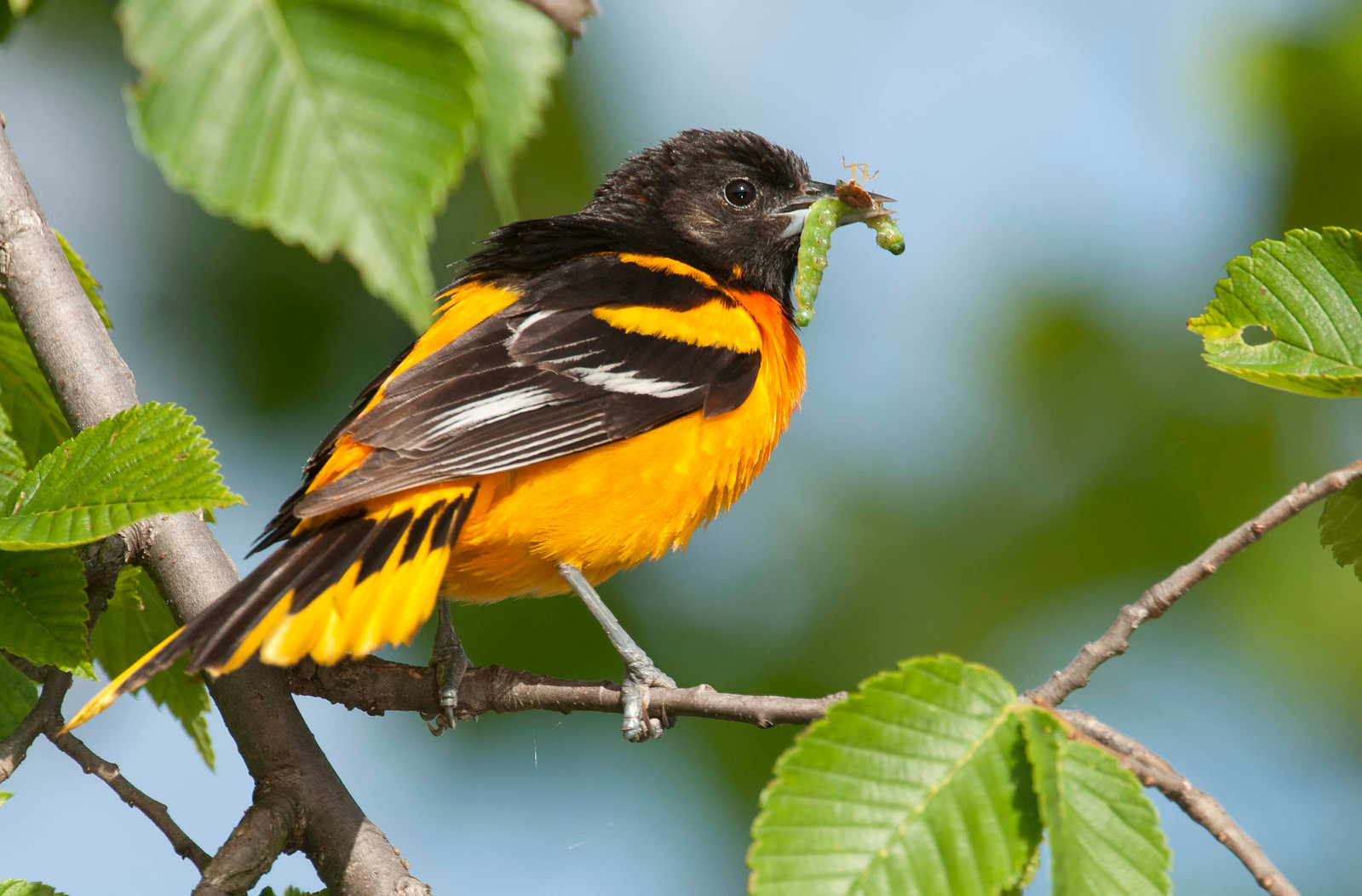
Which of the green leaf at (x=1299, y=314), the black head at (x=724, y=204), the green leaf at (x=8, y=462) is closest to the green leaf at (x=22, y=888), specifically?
the green leaf at (x=8, y=462)

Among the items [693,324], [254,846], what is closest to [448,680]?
[254,846]

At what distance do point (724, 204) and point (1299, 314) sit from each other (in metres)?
2.82

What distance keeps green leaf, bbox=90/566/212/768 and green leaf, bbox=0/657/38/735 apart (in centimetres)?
29

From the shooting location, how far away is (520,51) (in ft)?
4.21

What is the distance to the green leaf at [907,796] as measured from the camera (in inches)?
56.0

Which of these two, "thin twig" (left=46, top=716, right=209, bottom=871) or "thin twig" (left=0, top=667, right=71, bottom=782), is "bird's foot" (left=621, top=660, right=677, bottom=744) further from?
"thin twig" (left=0, top=667, right=71, bottom=782)

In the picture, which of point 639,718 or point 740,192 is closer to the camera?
point 639,718

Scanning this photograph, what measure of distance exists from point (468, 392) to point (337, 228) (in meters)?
2.15

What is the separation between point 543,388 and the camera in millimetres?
3279

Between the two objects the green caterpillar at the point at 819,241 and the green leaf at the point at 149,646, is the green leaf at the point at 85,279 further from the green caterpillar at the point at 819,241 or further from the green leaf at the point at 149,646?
the green caterpillar at the point at 819,241

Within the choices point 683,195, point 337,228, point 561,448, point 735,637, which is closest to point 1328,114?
point 683,195

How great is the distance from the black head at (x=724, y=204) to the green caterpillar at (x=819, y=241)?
165 millimetres

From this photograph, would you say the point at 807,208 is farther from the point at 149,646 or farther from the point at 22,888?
the point at 22,888

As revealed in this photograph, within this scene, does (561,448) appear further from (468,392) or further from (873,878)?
(873,878)
